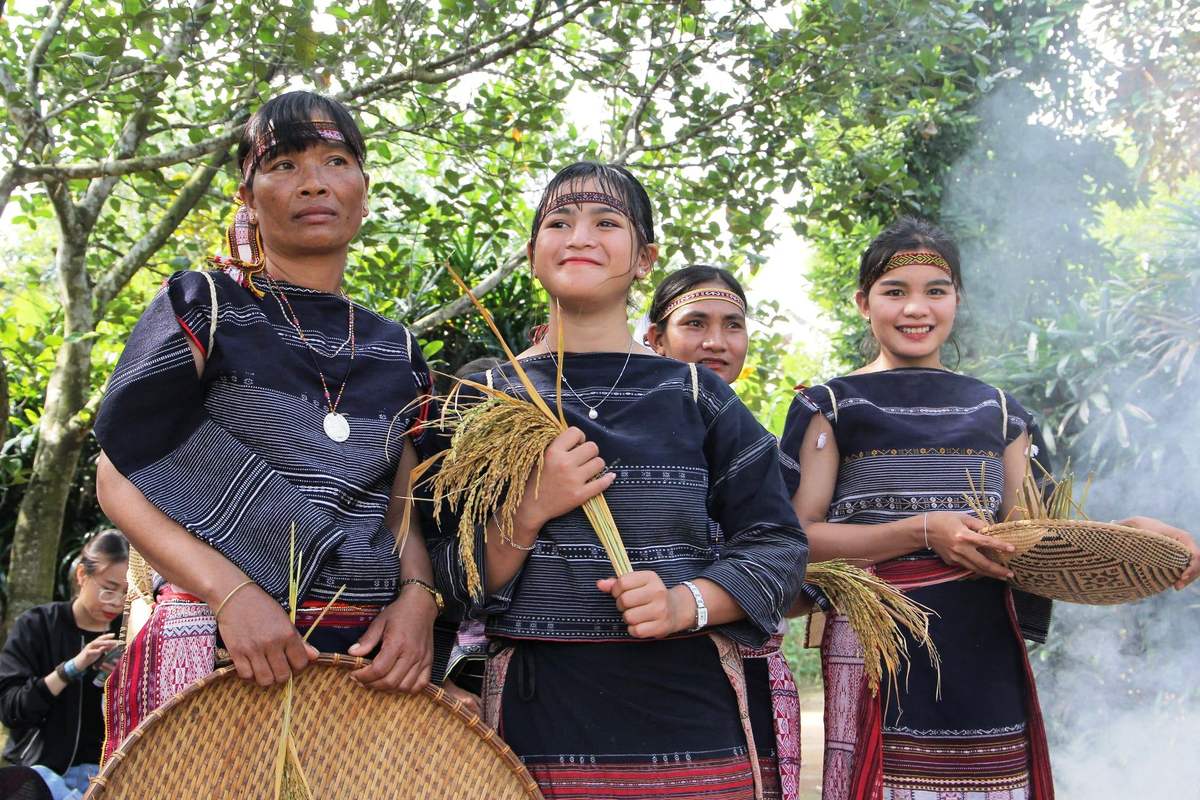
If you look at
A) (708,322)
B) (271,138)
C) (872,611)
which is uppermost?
(271,138)

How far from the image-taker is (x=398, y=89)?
5.02 metres

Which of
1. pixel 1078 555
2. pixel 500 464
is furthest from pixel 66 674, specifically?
pixel 1078 555

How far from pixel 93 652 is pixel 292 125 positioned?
2638 mm

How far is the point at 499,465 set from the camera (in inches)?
81.1

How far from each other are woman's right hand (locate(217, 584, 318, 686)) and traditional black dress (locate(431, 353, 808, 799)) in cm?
35

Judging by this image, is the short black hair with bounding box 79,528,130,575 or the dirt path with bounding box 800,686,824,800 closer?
the short black hair with bounding box 79,528,130,575

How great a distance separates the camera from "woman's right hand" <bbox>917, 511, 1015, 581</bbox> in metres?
2.59

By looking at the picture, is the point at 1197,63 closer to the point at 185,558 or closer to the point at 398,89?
the point at 398,89

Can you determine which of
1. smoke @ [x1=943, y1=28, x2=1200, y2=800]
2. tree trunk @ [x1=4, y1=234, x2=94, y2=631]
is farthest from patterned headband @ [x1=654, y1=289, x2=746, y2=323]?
smoke @ [x1=943, y1=28, x2=1200, y2=800]

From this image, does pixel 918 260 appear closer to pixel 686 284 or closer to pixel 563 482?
pixel 686 284

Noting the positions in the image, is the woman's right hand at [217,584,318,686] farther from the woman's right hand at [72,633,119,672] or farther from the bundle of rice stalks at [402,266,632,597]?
the woman's right hand at [72,633,119,672]

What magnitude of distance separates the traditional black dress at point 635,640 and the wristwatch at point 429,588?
0.04m

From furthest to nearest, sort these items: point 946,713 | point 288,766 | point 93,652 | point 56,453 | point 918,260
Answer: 1. point 56,453
2. point 93,652
3. point 918,260
4. point 946,713
5. point 288,766

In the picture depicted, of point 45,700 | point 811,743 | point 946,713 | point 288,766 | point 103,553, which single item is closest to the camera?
point 288,766
